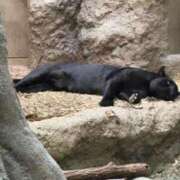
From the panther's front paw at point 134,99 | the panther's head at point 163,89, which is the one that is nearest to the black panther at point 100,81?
the panther's head at point 163,89

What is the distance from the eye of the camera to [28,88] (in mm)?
7883

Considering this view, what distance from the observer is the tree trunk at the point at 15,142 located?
10.3 feet

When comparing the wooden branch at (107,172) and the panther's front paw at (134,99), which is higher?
the wooden branch at (107,172)

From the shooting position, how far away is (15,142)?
322 centimetres

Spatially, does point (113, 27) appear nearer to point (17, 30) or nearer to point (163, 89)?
point (163, 89)

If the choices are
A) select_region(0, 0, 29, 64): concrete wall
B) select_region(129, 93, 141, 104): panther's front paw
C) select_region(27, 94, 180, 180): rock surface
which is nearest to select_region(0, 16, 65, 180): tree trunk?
select_region(27, 94, 180, 180): rock surface

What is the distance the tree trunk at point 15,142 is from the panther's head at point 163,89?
433 centimetres

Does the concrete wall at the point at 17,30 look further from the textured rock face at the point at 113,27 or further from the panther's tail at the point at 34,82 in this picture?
the panther's tail at the point at 34,82

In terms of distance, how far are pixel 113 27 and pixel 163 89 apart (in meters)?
1.50

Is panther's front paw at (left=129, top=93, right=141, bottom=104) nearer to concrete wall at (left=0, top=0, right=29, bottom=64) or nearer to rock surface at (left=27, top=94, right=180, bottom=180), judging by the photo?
rock surface at (left=27, top=94, right=180, bottom=180)

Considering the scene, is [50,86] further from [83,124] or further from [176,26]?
[176,26]

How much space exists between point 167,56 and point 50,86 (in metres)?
1.92

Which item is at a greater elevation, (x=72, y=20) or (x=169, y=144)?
(x=72, y=20)

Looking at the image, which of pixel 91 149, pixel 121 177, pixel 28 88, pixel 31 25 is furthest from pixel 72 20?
pixel 121 177
